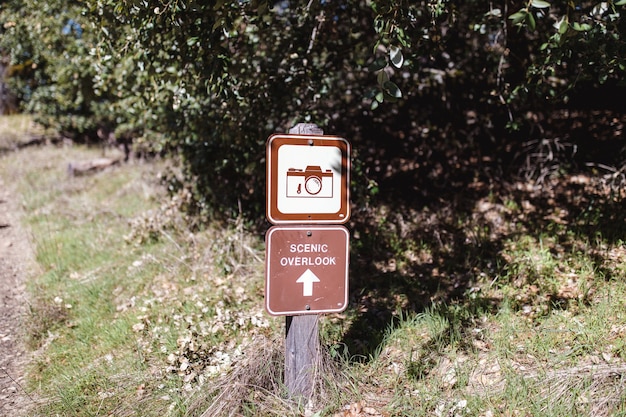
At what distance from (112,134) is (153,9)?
38.3 feet

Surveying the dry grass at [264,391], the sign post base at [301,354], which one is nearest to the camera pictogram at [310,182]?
the sign post base at [301,354]

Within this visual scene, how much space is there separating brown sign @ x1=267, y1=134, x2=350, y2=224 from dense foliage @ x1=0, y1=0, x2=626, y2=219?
3.50 ft

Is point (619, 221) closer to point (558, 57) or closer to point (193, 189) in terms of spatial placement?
point (558, 57)

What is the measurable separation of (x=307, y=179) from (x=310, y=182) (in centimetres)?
3

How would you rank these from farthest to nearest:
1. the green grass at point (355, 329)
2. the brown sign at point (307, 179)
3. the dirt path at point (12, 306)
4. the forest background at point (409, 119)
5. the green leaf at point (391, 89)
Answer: the forest background at point (409, 119), the dirt path at point (12, 306), the green grass at point (355, 329), the green leaf at point (391, 89), the brown sign at point (307, 179)

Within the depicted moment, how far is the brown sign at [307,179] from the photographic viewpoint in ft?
10.1

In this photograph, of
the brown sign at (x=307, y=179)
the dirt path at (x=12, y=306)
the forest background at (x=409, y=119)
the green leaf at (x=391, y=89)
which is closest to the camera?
the brown sign at (x=307, y=179)

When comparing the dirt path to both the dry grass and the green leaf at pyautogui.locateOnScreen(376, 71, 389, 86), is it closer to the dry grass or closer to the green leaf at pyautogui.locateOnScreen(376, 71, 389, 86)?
the dry grass

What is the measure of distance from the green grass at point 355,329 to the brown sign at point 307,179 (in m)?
1.03

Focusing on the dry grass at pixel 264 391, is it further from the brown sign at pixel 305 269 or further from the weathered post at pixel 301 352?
the brown sign at pixel 305 269

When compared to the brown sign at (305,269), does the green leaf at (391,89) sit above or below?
above

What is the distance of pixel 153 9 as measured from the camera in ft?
13.0

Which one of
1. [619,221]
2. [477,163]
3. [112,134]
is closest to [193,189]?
[477,163]

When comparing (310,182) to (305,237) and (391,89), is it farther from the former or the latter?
(391,89)
